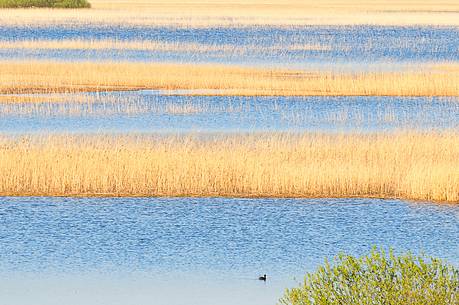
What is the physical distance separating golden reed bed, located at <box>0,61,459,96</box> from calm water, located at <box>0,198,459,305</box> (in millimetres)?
18435

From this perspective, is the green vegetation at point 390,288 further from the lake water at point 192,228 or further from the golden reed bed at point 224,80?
the golden reed bed at point 224,80

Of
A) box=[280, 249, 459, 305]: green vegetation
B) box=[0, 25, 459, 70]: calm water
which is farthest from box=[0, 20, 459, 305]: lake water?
box=[0, 25, 459, 70]: calm water

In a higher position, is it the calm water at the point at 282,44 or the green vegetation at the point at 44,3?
the green vegetation at the point at 44,3

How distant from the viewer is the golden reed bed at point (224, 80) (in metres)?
39.0

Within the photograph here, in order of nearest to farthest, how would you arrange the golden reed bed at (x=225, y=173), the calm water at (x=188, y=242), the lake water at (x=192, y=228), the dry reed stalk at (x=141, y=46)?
1. the calm water at (x=188, y=242)
2. the lake water at (x=192, y=228)
3. the golden reed bed at (x=225, y=173)
4. the dry reed stalk at (x=141, y=46)

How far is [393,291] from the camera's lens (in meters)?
9.56

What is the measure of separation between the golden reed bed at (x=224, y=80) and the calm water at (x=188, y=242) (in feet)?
60.5

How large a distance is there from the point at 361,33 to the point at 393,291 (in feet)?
227

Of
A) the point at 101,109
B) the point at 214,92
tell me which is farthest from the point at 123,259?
the point at 214,92

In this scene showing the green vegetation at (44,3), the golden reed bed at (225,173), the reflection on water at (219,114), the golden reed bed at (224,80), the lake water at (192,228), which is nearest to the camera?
the lake water at (192,228)

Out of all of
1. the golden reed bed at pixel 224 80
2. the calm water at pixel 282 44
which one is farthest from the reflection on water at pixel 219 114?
the calm water at pixel 282 44

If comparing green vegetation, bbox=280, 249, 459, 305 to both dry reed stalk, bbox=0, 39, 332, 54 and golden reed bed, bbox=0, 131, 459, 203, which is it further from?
dry reed stalk, bbox=0, 39, 332, 54

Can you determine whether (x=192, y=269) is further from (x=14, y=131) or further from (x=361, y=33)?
(x=361, y=33)

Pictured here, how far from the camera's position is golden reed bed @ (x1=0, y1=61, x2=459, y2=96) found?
39.0 m
